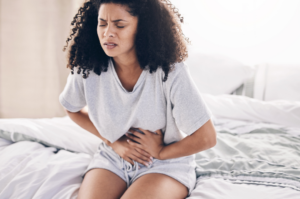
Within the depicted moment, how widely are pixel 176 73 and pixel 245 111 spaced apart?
0.84 m

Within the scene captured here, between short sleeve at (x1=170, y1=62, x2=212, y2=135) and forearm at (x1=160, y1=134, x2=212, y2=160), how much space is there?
0.04 m

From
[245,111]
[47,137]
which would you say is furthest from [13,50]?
[245,111]

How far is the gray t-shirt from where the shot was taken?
0.76 meters

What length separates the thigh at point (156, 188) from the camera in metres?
0.71

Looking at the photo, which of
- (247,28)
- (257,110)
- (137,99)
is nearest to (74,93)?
(137,99)

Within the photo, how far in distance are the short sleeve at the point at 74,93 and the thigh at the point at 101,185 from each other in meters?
0.28

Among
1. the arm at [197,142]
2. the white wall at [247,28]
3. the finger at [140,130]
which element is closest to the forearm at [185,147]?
the arm at [197,142]

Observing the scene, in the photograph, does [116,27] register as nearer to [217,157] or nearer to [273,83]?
[217,157]

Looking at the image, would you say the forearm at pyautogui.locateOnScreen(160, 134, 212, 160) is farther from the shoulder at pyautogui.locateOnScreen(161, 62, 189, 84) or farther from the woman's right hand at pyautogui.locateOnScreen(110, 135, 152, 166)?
the shoulder at pyautogui.locateOnScreen(161, 62, 189, 84)

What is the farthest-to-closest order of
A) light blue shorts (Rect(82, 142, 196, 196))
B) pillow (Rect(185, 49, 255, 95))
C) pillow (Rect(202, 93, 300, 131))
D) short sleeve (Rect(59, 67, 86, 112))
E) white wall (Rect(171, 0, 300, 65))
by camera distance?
white wall (Rect(171, 0, 300, 65)), pillow (Rect(185, 49, 255, 95)), pillow (Rect(202, 93, 300, 131)), short sleeve (Rect(59, 67, 86, 112)), light blue shorts (Rect(82, 142, 196, 196))

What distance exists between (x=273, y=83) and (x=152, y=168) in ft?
3.94

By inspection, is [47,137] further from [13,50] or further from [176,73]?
[13,50]

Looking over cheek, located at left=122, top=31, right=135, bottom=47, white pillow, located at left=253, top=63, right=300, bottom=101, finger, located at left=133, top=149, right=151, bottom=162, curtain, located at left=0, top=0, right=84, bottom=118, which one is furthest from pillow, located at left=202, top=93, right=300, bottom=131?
curtain, located at left=0, top=0, right=84, bottom=118

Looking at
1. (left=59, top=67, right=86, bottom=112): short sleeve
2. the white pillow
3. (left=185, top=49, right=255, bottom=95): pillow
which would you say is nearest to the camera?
(left=59, top=67, right=86, bottom=112): short sleeve
